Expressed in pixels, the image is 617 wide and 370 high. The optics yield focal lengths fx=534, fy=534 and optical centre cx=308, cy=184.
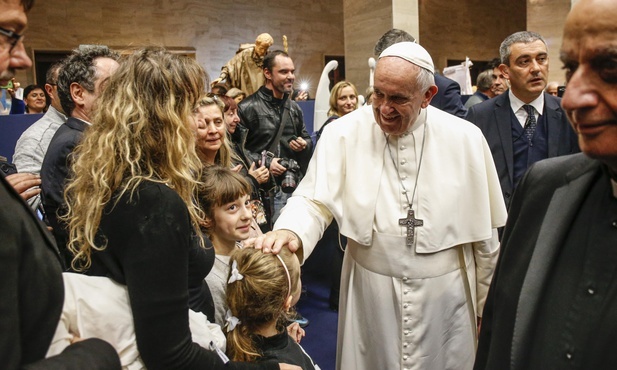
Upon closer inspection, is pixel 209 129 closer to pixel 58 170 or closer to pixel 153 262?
pixel 58 170

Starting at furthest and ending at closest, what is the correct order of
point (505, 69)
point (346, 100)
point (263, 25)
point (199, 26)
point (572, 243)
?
point (263, 25) < point (199, 26) < point (346, 100) < point (505, 69) < point (572, 243)

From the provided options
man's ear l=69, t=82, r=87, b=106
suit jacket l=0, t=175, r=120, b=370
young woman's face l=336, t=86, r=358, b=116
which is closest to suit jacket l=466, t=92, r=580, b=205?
young woman's face l=336, t=86, r=358, b=116

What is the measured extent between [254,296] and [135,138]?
0.79 m

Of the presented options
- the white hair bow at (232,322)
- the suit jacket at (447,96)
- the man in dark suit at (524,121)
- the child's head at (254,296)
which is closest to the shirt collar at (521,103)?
the man in dark suit at (524,121)

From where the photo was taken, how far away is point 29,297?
100 centimetres

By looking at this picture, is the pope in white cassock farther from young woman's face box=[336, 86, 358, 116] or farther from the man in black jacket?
young woman's face box=[336, 86, 358, 116]

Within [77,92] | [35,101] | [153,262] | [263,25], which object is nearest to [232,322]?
[153,262]

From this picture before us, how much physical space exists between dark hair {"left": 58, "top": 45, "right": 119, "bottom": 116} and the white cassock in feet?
3.98

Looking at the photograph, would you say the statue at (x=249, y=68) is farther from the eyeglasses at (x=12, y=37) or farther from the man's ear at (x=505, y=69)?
the eyeglasses at (x=12, y=37)

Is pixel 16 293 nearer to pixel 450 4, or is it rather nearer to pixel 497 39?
pixel 450 4

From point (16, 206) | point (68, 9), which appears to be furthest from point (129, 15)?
point (16, 206)

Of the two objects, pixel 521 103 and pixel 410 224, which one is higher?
pixel 521 103

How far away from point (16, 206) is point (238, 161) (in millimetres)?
3414

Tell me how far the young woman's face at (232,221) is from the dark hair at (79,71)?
0.91 metres
